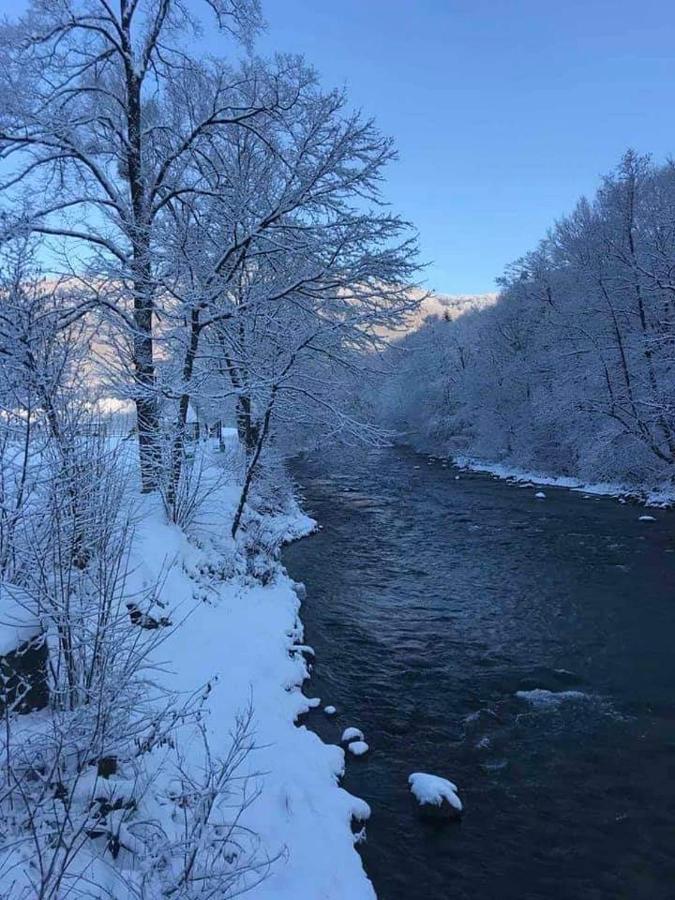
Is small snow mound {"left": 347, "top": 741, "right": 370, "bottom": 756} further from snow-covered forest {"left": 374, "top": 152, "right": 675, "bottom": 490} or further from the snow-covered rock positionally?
snow-covered forest {"left": 374, "top": 152, "right": 675, "bottom": 490}

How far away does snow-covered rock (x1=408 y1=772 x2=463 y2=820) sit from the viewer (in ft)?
17.6

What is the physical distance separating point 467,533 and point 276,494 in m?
6.52

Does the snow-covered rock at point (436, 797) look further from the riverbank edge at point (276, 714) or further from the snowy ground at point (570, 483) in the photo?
the snowy ground at point (570, 483)

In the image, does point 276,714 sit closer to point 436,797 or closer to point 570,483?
point 436,797

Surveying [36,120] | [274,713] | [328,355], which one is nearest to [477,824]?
[274,713]

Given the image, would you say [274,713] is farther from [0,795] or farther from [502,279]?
[502,279]

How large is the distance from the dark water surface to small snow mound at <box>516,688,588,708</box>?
36 mm

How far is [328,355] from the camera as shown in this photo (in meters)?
11.9

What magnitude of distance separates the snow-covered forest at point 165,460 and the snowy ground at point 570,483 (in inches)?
564

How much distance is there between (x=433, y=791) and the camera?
18.0 feet

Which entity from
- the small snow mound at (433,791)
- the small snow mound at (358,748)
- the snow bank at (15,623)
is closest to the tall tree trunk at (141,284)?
the snow bank at (15,623)

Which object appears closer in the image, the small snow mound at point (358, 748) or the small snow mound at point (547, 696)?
the small snow mound at point (358, 748)

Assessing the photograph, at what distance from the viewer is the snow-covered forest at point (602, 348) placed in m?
21.8

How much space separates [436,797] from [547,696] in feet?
9.79
